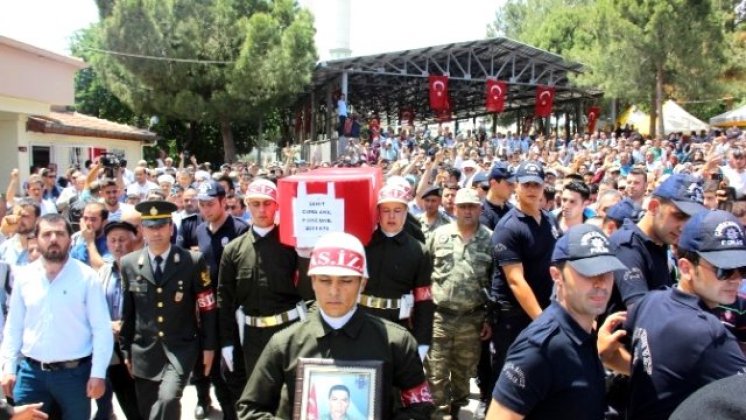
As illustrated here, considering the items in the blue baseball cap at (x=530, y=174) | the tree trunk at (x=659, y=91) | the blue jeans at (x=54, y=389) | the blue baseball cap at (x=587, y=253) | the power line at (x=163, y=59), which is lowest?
the blue jeans at (x=54, y=389)

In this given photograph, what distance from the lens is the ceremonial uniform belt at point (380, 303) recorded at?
4848mm

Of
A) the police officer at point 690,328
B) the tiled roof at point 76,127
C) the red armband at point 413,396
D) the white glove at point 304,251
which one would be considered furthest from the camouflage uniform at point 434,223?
the tiled roof at point 76,127

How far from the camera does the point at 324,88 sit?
30750 mm

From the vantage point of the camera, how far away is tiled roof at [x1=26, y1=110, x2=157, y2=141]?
1900cm

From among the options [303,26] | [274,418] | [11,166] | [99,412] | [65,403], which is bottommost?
[99,412]

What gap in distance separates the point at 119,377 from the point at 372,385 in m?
3.32

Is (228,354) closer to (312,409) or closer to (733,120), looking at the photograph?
(312,409)

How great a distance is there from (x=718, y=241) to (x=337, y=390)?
1.59 meters

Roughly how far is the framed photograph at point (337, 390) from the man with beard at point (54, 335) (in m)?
2.20

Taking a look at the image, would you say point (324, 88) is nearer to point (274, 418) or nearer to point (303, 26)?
point (303, 26)

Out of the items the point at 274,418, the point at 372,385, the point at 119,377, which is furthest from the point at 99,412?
the point at 372,385

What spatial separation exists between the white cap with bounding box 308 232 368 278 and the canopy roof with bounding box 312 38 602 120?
78.3 feet

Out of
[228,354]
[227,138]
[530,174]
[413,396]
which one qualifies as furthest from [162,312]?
[227,138]

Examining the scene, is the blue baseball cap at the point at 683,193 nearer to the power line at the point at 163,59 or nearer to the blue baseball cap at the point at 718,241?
the blue baseball cap at the point at 718,241
